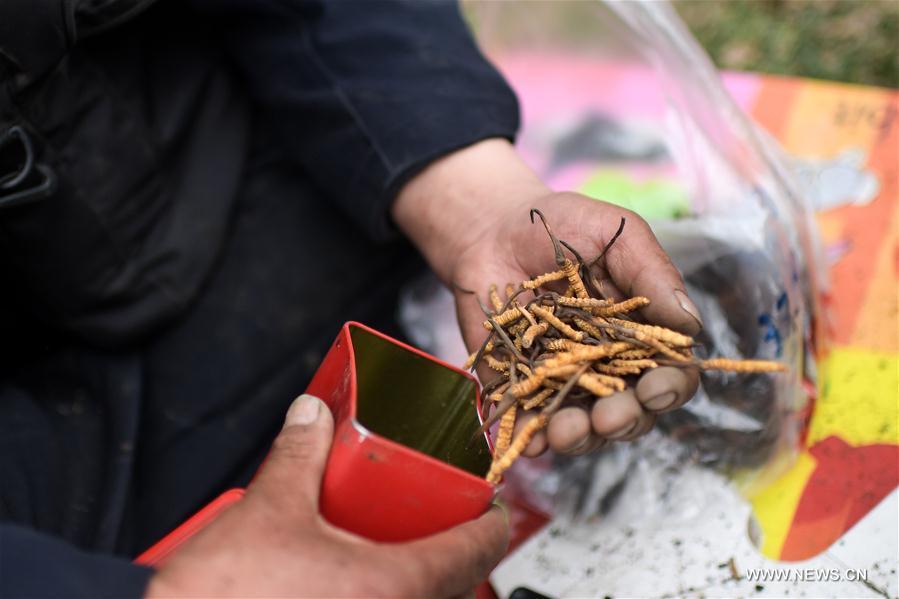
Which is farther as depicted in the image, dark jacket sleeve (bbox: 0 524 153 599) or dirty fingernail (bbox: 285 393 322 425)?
dirty fingernail (bbox: 285 393 322 425)

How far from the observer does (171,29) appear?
111cm

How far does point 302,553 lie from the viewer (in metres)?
0.59

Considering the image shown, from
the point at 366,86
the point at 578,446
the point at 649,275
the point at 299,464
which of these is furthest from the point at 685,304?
the point at 366,86

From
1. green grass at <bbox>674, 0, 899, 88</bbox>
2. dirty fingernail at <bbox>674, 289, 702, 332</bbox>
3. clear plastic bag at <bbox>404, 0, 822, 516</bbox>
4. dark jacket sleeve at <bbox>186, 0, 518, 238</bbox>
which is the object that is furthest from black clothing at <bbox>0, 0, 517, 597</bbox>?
green grass at <bbox>674, 0, 899, 88</bbox>

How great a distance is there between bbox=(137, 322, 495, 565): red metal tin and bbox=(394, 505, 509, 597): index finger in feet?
0.06

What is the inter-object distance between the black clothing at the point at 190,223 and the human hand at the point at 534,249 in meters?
0.04

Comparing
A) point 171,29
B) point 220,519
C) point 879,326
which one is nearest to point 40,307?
point 171,29

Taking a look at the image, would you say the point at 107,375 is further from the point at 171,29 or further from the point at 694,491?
the point at 694,491

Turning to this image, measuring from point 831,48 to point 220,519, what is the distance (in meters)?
1.86

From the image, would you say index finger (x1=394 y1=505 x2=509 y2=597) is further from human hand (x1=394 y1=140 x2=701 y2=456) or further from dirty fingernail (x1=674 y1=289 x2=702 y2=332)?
dirty fingernail (x1=674 y1=289 x2=702 y2=332)

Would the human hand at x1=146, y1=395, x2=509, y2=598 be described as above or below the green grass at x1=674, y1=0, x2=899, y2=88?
above

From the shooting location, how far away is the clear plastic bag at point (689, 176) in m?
1.02

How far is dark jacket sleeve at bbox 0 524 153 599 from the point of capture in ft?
1.85

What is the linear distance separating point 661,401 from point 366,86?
0.62m
